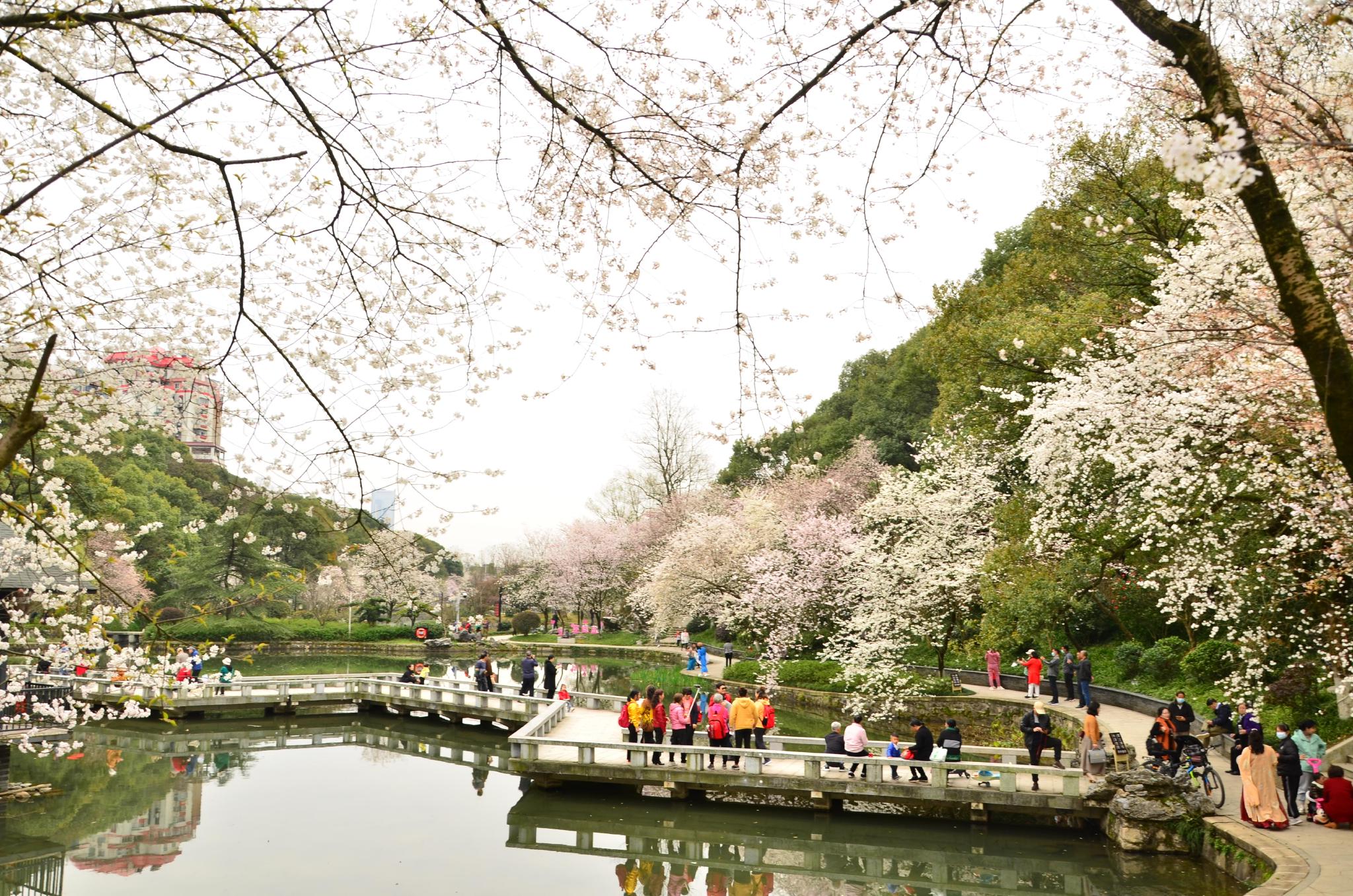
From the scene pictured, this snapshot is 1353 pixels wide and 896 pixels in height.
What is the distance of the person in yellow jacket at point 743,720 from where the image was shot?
14.3m

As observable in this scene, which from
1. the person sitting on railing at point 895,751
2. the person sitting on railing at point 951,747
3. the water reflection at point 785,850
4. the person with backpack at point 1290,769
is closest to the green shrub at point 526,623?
the water reflection at point 785,850

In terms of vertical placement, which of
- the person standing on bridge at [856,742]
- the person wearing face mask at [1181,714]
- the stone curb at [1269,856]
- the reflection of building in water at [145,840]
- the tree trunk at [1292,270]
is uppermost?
the tree trunk at [1292,270]

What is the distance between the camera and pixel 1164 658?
1773 centimetres

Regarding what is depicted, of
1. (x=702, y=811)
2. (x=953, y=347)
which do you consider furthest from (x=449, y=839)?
(x=953, y=347)

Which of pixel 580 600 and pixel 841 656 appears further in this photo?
pixel 580 600

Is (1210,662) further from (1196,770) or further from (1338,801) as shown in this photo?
(1338,801)

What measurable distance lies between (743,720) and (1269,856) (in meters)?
7.44

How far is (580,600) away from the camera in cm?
4559

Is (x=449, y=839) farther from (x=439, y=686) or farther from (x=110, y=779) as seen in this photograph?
(x=439, y=686)

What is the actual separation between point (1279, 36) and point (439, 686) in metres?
20.5

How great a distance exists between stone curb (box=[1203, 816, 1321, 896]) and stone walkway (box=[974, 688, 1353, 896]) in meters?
0.02

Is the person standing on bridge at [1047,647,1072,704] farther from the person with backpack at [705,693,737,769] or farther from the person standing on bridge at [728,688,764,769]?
the person with backpack at [705,693,737,769]

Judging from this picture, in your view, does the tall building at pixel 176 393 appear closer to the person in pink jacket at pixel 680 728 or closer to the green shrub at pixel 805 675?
the person in pink jacket at pixel 680 728

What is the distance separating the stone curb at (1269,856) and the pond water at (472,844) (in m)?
0.48
